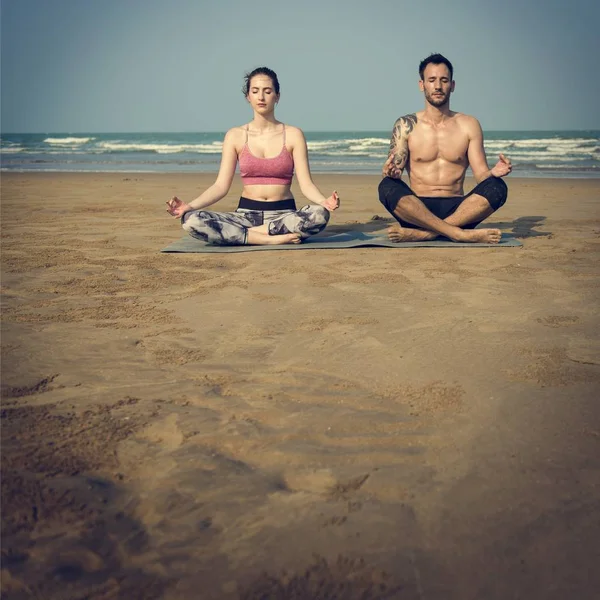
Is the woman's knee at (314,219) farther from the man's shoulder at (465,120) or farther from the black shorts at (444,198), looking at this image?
the man's shoulder at (465,120)

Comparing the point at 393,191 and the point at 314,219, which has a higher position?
the point at 393,191

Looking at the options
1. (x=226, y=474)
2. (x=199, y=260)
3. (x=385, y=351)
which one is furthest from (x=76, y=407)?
(x=199, y=260)

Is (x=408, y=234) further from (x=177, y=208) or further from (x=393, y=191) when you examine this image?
(x=177, y=208)

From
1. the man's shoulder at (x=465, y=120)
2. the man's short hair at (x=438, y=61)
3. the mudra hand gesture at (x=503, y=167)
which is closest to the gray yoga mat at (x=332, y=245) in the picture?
the mudra hand gesture at (x=503, y=167)

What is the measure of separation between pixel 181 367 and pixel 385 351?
88 centimetres

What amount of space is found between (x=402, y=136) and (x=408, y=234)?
838 mm

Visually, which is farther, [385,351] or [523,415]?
[385,351]

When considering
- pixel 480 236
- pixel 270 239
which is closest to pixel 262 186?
pixel 270 239

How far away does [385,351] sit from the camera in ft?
9.37

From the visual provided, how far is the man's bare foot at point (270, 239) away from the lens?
18.0ft

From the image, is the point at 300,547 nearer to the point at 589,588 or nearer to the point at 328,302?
the point at 589,588

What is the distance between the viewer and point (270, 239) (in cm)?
550

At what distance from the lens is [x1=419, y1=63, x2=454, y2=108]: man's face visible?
531cm

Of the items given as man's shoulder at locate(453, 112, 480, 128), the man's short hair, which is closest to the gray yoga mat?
man's shoulder at locate(453, 112, 480, 128)
